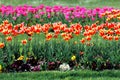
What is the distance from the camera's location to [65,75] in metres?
10.7

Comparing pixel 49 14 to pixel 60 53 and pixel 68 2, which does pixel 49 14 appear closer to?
pixel 60 53

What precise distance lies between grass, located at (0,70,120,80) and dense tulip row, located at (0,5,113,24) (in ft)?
26.1

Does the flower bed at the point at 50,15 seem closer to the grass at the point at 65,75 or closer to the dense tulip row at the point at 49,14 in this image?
the dense tulip row at the point at 49,14

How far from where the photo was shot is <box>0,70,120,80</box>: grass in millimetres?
10461

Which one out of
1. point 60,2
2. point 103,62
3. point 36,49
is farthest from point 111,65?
point 60,2

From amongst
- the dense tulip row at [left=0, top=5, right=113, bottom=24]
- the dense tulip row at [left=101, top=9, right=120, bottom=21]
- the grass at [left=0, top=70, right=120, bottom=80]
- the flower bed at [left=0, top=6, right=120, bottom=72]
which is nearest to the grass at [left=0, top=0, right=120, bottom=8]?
the dense tulip row at [left=0, top=5, right=113, bottom=24]

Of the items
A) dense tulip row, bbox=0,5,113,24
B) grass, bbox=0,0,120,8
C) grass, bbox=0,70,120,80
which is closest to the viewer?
grass, bbox=0,70,120,80

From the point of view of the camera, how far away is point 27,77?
10.5 m

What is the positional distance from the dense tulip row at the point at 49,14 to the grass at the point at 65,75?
7.96m

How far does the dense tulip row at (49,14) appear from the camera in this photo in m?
18.7

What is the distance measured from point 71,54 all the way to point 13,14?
8079 millimetres

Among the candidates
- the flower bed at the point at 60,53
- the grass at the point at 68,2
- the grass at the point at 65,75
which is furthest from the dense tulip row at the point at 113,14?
the grass at the point at 68,2

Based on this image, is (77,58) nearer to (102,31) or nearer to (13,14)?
(102,31)

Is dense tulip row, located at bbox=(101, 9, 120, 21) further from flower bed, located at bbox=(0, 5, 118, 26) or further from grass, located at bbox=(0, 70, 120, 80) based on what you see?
flower bed, located at bbox=(0, 5, 118, 26)
